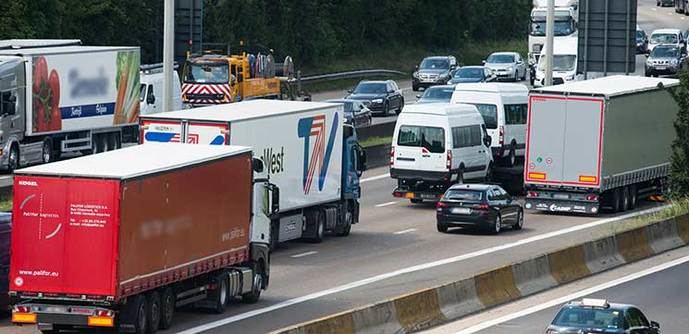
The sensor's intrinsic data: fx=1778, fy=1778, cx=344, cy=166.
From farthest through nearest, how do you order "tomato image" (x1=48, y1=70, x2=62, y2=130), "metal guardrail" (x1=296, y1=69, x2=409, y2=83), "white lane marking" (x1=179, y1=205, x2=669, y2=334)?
1. "metal guardrail" (x1=296, y1=69, x2=409, y2=83)
2. "tomato image" (x1=48, y1=70, x2=62, y2=130)
3. "white lane marking" (x1=179, y1=205, x2=669, y2=334)

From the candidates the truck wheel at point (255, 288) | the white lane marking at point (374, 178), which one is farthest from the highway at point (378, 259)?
the white lane marking at point (374, 178)

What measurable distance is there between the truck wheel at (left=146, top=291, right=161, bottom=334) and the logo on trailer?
1227 centimetres

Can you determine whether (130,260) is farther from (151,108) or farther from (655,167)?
(151,108)

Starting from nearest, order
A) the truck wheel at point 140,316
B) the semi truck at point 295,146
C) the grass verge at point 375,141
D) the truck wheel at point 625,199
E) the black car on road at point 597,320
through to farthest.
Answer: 1. the black car on road at point 597,320
2. the truck wheel at point 140,316
3. the semi truck at point 295,146
4. the truck wheel at point 625,199
5. the grass verge at point 375,141

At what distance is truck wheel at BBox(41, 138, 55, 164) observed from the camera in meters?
52.3

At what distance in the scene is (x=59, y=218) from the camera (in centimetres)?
2678

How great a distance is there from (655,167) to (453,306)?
72.3ft

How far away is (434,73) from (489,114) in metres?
30.4

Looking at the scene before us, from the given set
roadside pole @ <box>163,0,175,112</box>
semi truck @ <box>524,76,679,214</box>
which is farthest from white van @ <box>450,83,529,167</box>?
roadside pole @ <box>163,0,175,112</box>

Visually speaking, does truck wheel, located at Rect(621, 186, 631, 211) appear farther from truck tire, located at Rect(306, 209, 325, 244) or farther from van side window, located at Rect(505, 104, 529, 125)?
truck tire, located at Rect(306, 209, 325, 244)

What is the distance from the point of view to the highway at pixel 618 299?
30.6 meters

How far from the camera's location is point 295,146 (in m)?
39.8

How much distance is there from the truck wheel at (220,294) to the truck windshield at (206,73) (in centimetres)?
3525

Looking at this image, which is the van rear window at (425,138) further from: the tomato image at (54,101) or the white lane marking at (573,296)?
the tomato image at (54,101)
